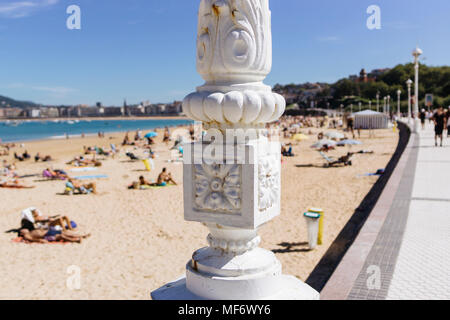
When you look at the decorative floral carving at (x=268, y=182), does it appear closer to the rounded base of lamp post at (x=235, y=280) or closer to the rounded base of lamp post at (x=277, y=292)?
the rounded base of lamp post at (x=235, y=280)

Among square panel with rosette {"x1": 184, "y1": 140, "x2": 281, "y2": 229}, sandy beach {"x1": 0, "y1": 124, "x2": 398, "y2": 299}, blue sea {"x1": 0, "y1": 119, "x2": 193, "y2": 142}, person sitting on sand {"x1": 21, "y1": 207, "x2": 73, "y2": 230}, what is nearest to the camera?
square panel with rosette {"x1": 184, "y1": 140, "x2": 281, "y2": 229}

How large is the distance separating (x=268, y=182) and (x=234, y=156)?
0.76ft

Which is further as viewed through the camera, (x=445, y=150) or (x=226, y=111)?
(x=445, y=150)

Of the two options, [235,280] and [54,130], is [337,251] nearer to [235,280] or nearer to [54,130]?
[235,280]

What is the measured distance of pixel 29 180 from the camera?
18.8 meters

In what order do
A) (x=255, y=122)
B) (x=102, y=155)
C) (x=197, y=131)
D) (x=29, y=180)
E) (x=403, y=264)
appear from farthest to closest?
1. (x=102, y=155)
2. (x=29, y=180)
3. (x=403, y=264)
4. (x=197, y=131)
5. (x=255, y=122)

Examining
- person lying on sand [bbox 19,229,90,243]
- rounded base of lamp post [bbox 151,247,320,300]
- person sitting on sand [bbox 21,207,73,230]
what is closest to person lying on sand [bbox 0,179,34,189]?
person sitting on sand [bbox 21,207,73,230]

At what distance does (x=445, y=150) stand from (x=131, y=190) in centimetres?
1275

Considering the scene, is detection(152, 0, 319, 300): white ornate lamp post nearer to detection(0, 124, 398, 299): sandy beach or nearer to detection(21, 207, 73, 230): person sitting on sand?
detection(0, 124, 398, 299): sandy beach

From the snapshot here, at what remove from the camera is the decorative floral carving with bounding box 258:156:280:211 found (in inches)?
67.7

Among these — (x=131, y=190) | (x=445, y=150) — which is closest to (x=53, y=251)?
(x=131, y=190)

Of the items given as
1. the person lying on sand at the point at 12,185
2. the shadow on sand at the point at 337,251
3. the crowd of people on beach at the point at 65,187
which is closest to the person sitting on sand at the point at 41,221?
the crowd of people on beach at the point at 65,187

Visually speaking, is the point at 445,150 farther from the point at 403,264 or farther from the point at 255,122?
the point at 255,122

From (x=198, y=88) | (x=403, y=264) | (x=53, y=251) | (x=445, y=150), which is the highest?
(x=198, y=88)
